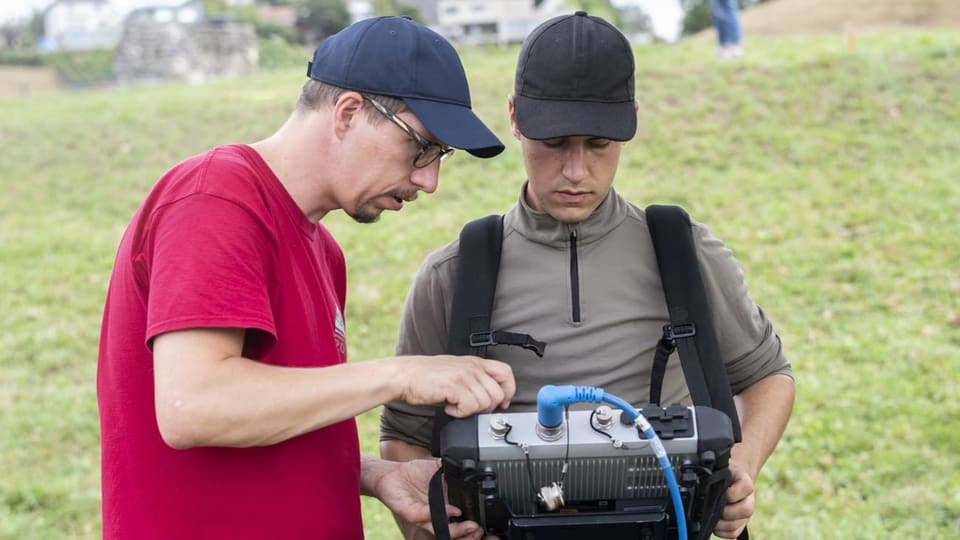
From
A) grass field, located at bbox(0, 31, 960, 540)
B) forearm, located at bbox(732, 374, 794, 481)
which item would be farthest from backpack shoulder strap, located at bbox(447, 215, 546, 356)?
grass field, located at bbox(0, 31, 960, 540)

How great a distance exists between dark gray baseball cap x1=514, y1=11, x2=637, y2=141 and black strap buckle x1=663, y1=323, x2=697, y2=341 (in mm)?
439

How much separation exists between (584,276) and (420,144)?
0.61 meters

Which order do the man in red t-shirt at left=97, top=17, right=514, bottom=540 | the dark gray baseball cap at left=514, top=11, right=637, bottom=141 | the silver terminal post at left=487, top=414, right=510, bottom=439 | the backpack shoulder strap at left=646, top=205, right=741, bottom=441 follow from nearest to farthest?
1. the man in red t-shirt at left=97, top=17, right=514, bottom=540
2. the silver terminal post at left=487, top=414, right=510, bottom=439
3. the backpack shoulder strap at left=646, top=205, right=741, bottom=441
4. the dark gray baseball cap at left=514, top=11, right=637, bottom=141

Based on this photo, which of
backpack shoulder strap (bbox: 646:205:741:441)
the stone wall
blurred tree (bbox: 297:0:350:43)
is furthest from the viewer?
blurred tree (bbox: 297:0:350:43)

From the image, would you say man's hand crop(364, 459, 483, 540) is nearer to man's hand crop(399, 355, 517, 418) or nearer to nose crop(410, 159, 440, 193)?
Answer: man's hand crop(399, 355, 517, 418)

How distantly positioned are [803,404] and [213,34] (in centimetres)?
2775

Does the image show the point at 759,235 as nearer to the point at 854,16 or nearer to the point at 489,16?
the point at 854,16

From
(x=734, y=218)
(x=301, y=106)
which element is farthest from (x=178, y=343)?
(x=734, y=218)

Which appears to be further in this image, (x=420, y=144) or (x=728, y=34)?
(x=728, y=34)

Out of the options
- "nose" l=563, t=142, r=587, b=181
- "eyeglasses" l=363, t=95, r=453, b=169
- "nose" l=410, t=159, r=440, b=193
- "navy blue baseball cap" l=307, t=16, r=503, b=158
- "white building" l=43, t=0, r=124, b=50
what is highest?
"navy blue baseball cap" l=307, t=16, r=503, b=158

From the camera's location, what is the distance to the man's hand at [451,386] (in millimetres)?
1864

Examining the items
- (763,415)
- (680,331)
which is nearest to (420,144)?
(680,331)

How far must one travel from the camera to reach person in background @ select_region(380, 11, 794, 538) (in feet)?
7.84

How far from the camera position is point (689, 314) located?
2324 millimetres
